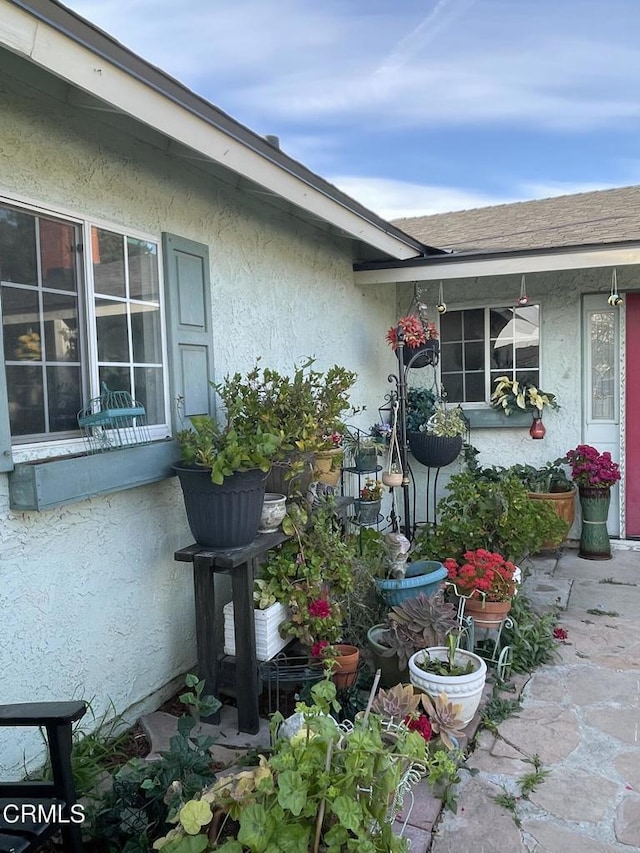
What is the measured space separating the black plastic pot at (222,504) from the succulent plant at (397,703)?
2.85 ft

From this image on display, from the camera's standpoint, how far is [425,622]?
2.88m

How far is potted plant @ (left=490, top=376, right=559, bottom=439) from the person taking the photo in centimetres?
560

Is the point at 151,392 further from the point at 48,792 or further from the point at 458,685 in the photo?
the point at 458,685

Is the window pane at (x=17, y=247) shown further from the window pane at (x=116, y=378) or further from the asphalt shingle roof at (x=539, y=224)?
the asphalt shingle roof at (x=539, y=224)

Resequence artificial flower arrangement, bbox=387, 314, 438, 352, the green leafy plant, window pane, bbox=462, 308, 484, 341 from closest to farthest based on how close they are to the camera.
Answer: the green leafy plant, artificial flower arrangement, bbox=387, 314, 438, 352, window pane, bbox=462, 308, 484, 341

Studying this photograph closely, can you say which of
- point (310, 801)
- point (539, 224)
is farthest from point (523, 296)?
point (310, 801)

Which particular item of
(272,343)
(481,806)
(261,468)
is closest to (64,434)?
(261,468)

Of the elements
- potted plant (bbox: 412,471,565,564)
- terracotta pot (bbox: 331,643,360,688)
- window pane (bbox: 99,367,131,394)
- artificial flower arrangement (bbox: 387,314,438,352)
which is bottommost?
terracotta pot (bbox: 331,643,360,688)

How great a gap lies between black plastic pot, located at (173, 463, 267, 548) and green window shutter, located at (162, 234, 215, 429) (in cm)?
50

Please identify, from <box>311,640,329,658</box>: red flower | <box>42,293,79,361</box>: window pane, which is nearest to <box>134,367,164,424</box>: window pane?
<box>42,293,79,361</box>: window pane

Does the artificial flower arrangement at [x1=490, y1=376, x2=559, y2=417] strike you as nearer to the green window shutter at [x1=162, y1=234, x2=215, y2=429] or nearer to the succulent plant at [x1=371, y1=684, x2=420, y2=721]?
the green window shutter at [x1=162, y1=234, x2=215, y2=429]

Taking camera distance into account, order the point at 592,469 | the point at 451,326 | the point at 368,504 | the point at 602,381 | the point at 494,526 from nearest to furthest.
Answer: the point at 494,526 < the point at 368,504 < the point at 592,469 < the point at 602,381 < the point at 451,326

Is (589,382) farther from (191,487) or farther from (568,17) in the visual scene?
(191,487)

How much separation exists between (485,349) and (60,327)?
4339 mm
